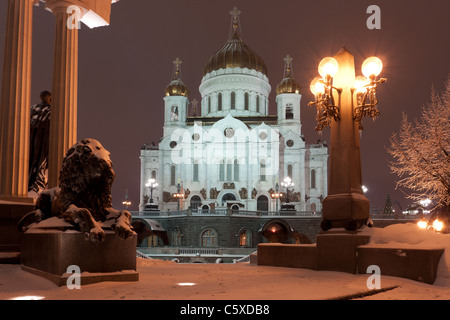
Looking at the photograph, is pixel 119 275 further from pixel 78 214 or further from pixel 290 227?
pixel 290 227

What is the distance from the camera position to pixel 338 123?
421 inches

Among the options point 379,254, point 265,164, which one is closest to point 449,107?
point 379,254

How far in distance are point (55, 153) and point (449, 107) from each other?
1630 centimetres

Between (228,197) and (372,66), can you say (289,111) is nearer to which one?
(228,197)

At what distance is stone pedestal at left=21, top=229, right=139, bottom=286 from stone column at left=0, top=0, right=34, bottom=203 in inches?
111

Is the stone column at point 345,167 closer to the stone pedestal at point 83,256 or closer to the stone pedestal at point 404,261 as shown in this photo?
the stone pedestal at point 404,261

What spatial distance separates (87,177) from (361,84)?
7221 millimetres

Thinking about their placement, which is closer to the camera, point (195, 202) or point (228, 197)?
point (228, 197)

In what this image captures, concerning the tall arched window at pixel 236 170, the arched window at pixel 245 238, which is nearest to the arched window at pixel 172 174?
the tall arched window at pixel 236 170

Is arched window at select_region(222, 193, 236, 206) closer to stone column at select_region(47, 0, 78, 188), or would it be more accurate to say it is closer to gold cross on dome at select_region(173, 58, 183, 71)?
gold cross on dome at select_region(173, 58, 183, 71)

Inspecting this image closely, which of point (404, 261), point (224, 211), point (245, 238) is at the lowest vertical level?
point (245, 238)

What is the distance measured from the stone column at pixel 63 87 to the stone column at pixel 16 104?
861mm

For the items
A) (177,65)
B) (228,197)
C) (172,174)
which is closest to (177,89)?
(177,65)

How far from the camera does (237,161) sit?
6469 cm
